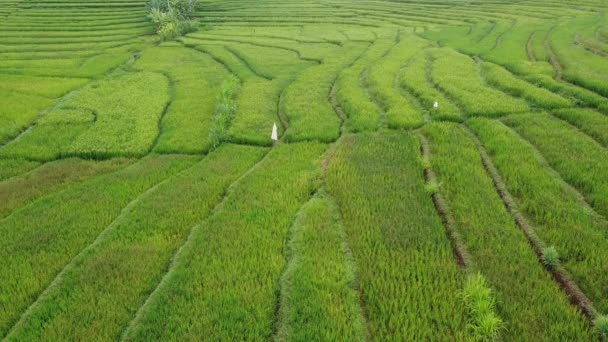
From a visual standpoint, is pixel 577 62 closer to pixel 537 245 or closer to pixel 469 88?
pixel 469 88

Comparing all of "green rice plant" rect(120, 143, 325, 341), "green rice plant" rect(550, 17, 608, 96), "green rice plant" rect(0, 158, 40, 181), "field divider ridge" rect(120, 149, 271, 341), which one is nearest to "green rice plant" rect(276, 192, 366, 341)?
"green rice plant" rect(120, 143, 325, 341)

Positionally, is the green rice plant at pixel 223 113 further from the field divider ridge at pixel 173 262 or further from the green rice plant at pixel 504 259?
the green rice plant at pixel 504 259

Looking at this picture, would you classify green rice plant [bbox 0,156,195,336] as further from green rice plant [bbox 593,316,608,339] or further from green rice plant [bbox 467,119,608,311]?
green rice plant [bbox 467,119,608,311]

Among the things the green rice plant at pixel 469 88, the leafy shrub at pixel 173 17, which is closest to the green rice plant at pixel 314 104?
the green rice plant at pixel 469 88

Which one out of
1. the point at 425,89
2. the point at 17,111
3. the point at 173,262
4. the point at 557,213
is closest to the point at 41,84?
the point at 17,111

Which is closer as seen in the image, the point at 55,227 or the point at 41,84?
the point at 55,227

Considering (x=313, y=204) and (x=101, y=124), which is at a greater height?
(x=313, y=204)

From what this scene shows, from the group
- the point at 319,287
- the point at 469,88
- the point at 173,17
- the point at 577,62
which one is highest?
the point at 173,17

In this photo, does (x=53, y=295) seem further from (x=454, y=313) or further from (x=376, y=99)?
(x=376, y=99)

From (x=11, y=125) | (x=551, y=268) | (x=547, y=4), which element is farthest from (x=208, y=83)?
(x=547, y=4)
